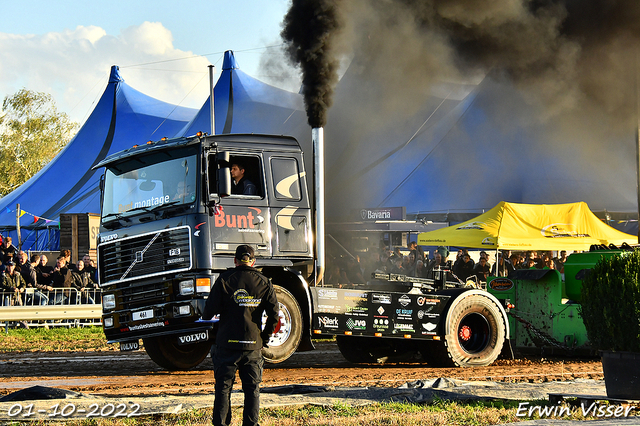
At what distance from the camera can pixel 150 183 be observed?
31.3 feet

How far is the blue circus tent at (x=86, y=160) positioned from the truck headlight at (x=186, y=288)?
706 inches

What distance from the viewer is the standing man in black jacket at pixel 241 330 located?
18.7 feet

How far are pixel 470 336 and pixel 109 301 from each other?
5.38m

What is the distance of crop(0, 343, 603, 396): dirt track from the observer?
8500 mm

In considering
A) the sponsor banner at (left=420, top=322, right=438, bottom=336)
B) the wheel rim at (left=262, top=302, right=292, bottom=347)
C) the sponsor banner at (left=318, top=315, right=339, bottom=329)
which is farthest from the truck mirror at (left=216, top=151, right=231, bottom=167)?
the sponsor banner at (left=420, top=322, right=438, bottom=336)

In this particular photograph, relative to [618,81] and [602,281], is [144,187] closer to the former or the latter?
[602,281]

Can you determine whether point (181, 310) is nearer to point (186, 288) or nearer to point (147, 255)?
point (186, 288)

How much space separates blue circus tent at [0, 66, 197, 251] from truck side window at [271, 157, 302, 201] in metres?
17.6

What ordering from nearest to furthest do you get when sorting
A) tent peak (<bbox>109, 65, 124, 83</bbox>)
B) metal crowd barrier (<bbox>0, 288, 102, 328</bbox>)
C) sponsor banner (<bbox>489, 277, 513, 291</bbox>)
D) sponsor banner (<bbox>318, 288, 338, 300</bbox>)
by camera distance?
sponsor banner (<bbox>318, 288, 338, 300</bbox>) → sponsor banner (<bbox>489, 277, 513, 291</bbox>) → metal crowd barrier (<bbox>0, 288, 102, 328</bbox>) → tent peak (<bbox>109, 65, 124, 83</bbox>)

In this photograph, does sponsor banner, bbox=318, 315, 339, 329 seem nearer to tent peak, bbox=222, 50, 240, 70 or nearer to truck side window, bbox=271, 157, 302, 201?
truck side window, bbox=271, 157, 302, 201

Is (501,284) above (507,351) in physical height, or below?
above

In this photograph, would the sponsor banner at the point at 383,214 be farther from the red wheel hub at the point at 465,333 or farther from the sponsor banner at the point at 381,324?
the sponsor banner at the point at 381,324

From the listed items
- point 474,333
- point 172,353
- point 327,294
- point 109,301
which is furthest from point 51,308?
point 474,333

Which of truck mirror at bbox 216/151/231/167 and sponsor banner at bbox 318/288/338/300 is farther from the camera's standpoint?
sponsor banner at bbox 318/288/338/300
